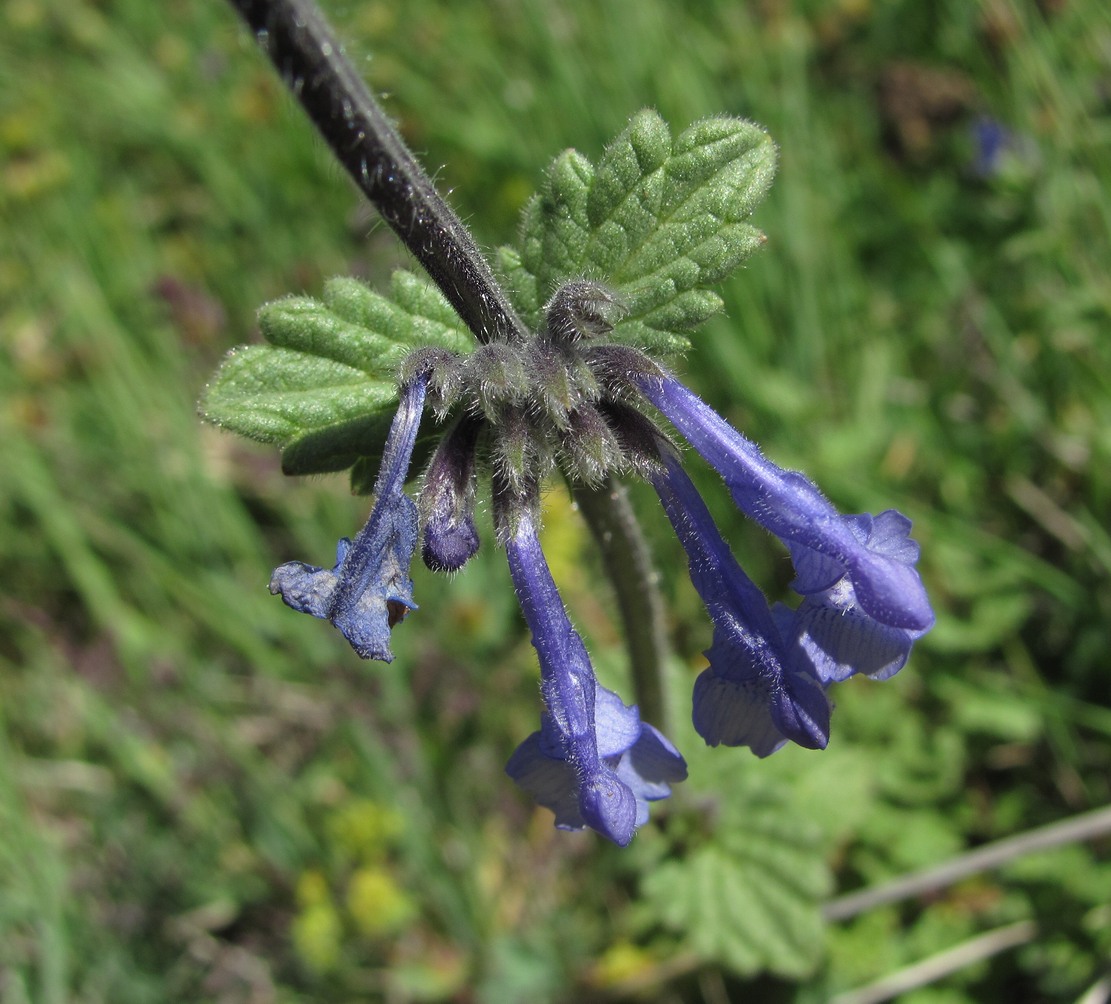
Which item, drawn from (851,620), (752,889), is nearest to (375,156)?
(851,620)

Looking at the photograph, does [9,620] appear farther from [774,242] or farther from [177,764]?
[774,242]

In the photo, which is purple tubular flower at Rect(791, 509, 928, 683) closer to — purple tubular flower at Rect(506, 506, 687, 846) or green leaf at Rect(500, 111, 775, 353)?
purple tubular flower at Rect(506, 506, 687, 846)

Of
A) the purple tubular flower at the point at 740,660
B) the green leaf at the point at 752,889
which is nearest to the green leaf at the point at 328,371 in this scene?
the purple tubular flower at the point at 740,660

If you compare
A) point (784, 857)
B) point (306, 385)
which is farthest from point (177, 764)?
point (306, 385)

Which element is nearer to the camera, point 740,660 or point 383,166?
point 383,166

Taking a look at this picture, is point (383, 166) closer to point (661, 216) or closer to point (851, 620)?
point (661, 216)

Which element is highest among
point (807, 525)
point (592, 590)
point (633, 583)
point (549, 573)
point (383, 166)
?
point (592, 590)
